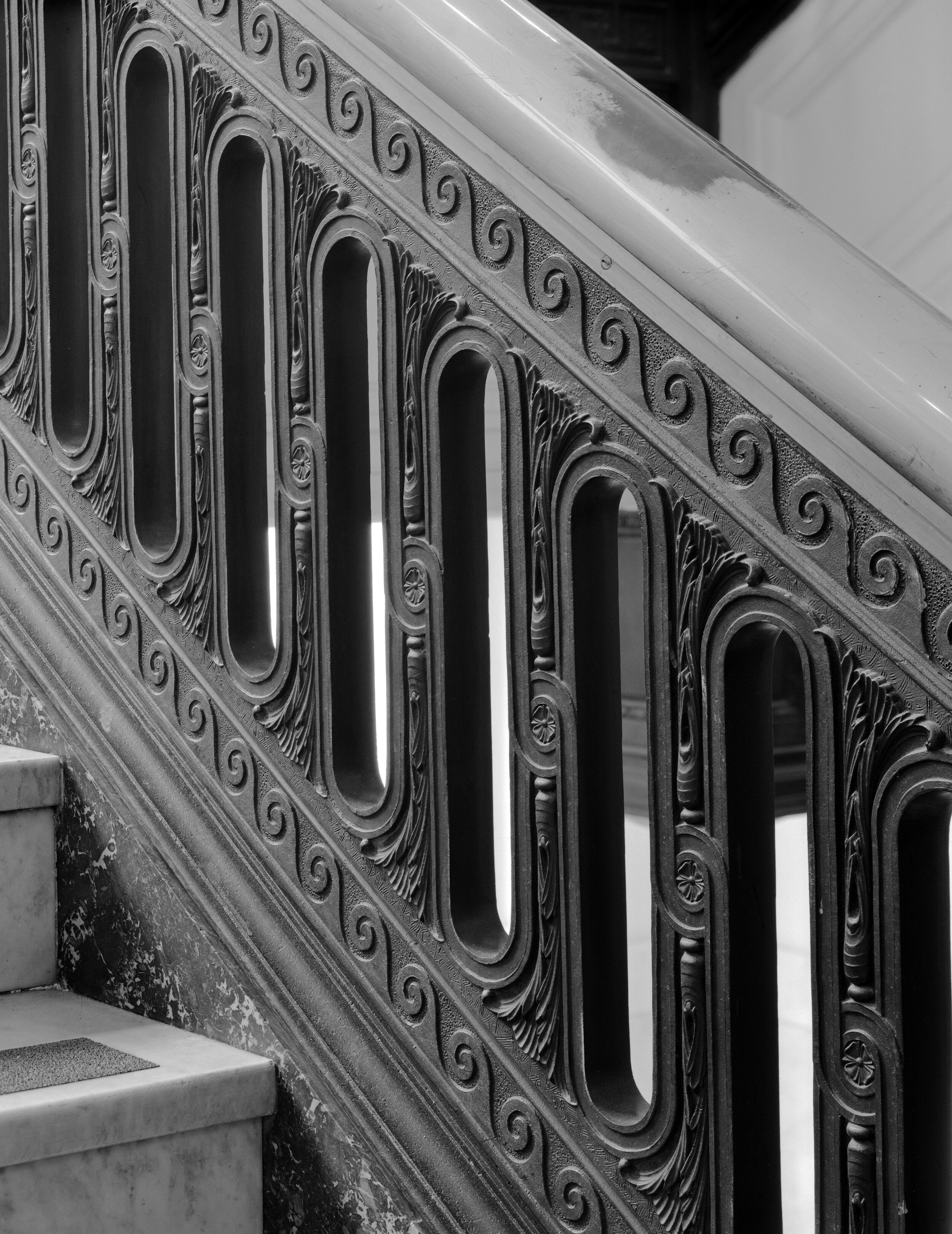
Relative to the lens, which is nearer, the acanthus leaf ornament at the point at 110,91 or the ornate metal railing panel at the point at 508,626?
the ornate metal railing panel at the point at 508,626

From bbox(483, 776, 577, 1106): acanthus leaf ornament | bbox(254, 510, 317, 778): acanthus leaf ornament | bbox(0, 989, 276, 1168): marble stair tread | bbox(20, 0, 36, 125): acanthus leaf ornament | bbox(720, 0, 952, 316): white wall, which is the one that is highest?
bbox(720, 0, 952, 316): white wall

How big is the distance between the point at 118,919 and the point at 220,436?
1.28ft

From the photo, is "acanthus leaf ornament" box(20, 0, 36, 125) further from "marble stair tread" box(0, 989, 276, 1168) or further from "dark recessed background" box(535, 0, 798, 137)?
"dark recessed background" box(535, 0, 798, 137)

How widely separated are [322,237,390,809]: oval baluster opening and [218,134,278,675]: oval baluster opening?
0.31 feet

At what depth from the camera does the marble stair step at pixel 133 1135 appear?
915 mm

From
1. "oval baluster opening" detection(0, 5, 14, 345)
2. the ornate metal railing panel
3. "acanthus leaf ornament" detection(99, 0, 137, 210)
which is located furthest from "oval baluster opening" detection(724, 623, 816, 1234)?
"oval baluster opening" detection(0, 5, 14, 345)

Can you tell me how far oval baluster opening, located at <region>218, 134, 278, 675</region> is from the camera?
110 centimetres

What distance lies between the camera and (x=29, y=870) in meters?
1.21

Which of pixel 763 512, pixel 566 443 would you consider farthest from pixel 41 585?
pixel 763 512

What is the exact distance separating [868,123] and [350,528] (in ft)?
9.67

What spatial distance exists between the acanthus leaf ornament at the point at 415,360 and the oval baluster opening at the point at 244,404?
0.60 feet

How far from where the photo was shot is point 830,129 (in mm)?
3635

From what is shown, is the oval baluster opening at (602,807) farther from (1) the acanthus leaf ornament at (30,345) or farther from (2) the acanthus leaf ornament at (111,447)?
(1) the acanthus leaf ornament at (30,345)

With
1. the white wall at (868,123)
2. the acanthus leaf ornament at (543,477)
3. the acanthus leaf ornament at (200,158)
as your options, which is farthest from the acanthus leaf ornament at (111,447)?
the white wall at (868,123)
